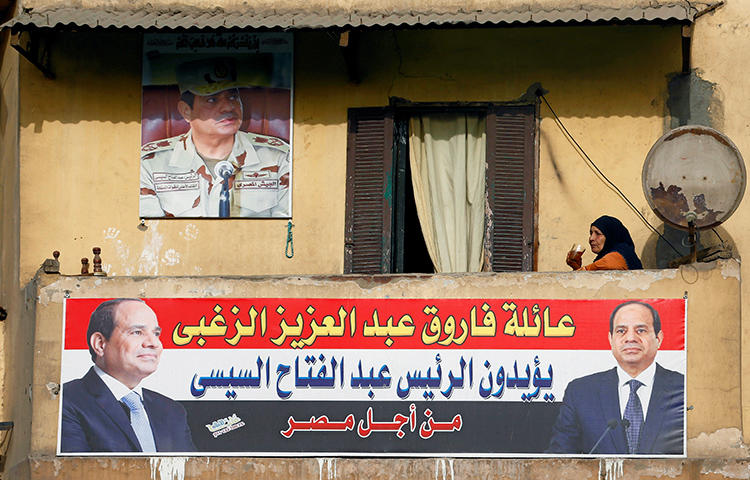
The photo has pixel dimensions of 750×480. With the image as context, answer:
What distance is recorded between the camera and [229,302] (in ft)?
37.8

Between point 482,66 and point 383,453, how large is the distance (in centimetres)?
347

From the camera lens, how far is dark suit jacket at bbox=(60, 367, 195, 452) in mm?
11344

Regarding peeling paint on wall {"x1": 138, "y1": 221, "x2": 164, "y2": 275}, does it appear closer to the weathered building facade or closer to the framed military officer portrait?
the weathered building facade

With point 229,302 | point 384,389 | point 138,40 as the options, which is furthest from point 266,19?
point 384,389

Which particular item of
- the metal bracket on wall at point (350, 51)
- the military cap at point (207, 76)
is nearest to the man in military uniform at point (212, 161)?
the military cap at point (207, 76)

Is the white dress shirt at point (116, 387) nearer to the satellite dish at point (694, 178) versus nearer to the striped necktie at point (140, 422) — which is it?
the striped necktie at point (140, 422)

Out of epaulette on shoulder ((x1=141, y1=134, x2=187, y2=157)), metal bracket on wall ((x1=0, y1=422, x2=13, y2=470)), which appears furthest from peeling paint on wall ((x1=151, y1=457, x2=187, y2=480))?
epaulette on shoulder ((x1=141, y1=134, x2=187, y2=157))

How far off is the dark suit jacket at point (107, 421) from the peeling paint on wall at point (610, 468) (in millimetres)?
2902

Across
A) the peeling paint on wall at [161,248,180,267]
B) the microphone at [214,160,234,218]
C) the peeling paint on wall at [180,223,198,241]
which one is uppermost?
the microphone at [214,160,234,218]

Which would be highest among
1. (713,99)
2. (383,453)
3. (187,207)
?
(713,99)

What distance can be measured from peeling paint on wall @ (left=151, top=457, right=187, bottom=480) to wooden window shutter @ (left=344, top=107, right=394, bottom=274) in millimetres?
2247

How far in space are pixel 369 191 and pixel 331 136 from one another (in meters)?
0.57

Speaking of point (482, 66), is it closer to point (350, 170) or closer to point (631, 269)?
point (350, 170)

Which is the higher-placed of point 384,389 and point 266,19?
point 266,19
